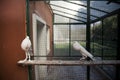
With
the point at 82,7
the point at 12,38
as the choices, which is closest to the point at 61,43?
the point at 82,7

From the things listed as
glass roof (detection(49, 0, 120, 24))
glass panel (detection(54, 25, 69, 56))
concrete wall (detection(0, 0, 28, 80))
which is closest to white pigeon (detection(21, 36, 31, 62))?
concrete wall (detection(0, 0, 28, 80))

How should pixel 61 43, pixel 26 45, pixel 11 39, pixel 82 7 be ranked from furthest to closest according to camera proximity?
pixel 61 43
pixel 82 7
pixel 11 39
pixel 26 45

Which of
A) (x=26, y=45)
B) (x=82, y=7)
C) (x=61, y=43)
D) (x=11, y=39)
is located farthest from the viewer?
(x=61, y=43)

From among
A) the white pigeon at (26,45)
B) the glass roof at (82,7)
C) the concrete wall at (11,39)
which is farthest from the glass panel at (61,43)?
the white pigeon at (26,45)

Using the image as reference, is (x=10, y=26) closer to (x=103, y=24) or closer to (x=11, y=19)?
(x=11, y=19)

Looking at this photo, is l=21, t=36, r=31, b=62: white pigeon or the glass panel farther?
the glass panel

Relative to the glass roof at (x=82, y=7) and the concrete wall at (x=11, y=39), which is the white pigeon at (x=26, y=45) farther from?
the glass roof at (x=82, y=7)

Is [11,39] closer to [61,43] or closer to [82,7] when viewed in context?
[82,7]

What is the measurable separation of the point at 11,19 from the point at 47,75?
1.24 meters

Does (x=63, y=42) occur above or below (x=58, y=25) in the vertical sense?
below

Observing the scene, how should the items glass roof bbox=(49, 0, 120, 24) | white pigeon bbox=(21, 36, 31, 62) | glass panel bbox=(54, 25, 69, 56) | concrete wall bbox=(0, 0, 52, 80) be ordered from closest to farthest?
1. white pigeon bbox=(21, 36, 31, 62)
2. concrete wall bbox=(0, 0, 52, 80)
3. glass roof bbox=(49, 0, 120, 24)
4. glass panel bbox=(54, 25, 69, 56)

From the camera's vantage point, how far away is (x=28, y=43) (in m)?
1.94

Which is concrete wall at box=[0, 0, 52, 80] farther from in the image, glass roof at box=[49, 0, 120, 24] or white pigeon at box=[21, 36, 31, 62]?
glass roof at box=[49, 0, 120, 24]

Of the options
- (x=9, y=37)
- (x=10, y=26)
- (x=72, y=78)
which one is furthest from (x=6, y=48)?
(x=72, y=78)
